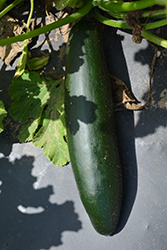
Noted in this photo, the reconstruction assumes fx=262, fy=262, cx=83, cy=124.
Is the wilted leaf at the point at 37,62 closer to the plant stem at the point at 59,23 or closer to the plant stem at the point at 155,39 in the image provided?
the plant stem at the point at 59,23

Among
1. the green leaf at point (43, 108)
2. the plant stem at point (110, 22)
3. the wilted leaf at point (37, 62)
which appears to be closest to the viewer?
the plant stem at point (110, 22)

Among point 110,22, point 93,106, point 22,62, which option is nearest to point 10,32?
point 22,62

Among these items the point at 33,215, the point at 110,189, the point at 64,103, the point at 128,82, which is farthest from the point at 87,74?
the point at 33,215

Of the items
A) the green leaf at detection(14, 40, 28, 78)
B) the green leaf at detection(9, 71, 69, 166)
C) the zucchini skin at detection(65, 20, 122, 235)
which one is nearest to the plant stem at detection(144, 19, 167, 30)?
the zucchini skin at detection(65, 20, 122, 235)

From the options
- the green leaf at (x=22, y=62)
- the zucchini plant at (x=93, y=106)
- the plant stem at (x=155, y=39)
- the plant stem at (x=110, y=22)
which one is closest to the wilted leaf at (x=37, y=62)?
the green leaf at (x=22, y=62)

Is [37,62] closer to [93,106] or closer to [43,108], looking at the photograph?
[43,108]

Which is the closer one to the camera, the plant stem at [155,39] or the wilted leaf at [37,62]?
the plant stem at [155,39]
